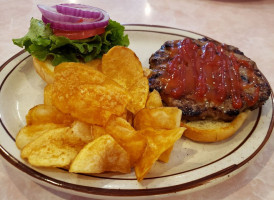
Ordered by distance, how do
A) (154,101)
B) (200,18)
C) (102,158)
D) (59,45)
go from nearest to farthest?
(102,158)
(154,101)
(59,45)
(200,18)

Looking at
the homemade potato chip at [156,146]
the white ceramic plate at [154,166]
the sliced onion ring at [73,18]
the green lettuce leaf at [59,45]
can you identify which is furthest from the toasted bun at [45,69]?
the homemade potato chip at [156,146]

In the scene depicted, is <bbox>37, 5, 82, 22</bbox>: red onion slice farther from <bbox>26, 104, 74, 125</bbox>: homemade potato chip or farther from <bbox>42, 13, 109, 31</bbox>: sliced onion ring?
<bbox>26, 104, 74, 125</bbox>: homemade potato chip

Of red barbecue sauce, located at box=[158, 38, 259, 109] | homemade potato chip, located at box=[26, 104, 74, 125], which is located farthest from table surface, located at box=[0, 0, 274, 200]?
homemade potato chip, located at box=[26, 104, 74, 125]

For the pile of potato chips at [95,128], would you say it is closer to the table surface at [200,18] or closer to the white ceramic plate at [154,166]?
the white ceramic plate at [154,166]

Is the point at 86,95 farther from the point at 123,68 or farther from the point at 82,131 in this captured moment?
the point at 123,68

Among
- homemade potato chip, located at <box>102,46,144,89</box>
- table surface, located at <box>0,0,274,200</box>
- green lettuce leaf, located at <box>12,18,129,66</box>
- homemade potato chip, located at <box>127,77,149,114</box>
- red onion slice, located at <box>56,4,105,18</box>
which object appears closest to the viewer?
homemade potato chip, located at <box>127,77,149,114</box>

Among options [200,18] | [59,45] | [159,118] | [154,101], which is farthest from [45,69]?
[200,18]
